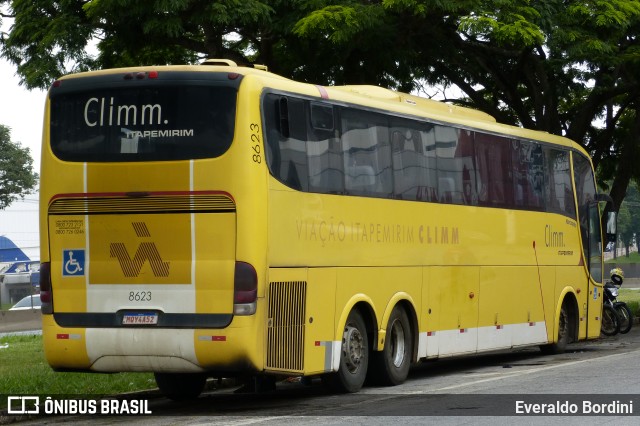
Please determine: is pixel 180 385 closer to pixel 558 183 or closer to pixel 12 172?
pixel 558 183

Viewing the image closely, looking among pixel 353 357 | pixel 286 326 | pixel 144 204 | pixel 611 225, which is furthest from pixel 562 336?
pixel 144 204

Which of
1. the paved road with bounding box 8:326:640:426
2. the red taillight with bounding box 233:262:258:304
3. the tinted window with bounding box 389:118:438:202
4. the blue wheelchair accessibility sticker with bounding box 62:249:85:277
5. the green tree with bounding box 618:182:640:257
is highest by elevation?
the green tree with bounding box 618:182:640:257

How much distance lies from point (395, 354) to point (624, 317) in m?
11.5

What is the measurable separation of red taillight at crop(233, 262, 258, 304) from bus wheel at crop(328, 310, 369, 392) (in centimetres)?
217

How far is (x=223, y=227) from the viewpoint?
12602 mm

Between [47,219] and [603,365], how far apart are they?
320 inches

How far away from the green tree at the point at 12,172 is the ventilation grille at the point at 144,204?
6095 centimetres

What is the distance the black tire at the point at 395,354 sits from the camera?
50.9 ft

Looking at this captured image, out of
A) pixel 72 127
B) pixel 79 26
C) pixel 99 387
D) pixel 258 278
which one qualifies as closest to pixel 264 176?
pixel 258 278

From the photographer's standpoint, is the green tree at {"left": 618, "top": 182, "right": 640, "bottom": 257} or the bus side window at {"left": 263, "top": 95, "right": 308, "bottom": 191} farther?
the green tree at {"left": 618, "top": 182, "right": 640, "bottom": 257}

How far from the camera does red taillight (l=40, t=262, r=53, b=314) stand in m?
13.2

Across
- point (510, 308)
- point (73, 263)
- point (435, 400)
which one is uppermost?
point (73, 263)

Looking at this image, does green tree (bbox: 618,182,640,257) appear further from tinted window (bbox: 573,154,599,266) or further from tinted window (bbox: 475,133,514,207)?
tinted window (bbox: 475,133,514,207)

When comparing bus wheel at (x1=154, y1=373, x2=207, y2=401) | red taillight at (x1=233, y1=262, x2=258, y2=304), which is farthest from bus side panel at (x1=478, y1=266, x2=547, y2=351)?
red taillight at (x1=233, y1=262, x2=258, y2=304)
